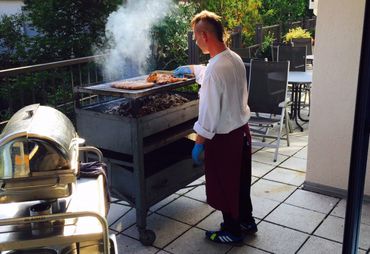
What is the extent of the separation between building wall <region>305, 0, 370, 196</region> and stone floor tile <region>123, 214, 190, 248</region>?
5.13 feet

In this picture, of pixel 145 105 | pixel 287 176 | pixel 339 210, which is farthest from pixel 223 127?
pixel 287 176

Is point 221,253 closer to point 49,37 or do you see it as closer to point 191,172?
point 191,172

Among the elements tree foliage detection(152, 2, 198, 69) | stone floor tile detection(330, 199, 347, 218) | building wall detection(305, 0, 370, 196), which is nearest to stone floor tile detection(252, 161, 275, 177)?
building wall detection(305, 0, 370, 196)

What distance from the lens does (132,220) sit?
12.4 ft

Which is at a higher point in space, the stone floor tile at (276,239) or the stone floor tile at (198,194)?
the stone floor tile at (198,194)

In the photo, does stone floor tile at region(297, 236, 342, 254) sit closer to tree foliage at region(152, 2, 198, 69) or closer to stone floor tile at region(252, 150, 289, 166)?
stone floor tile at region(252, 150, 289, 166)

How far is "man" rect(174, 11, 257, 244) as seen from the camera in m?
2.97

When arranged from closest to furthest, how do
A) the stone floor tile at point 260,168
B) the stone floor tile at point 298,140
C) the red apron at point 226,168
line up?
the red apron at point 226,168 → the stone floor tile at point 260,168 → the stone floor tile at point 298,140

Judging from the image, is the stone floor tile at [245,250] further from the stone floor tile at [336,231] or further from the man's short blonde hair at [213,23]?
the man's short blonde hair at [213,23]

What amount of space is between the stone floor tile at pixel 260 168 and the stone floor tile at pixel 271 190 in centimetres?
20

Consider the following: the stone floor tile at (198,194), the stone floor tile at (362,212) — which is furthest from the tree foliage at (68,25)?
the stone floor tile at (362,212)

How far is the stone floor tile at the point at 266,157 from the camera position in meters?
5.14

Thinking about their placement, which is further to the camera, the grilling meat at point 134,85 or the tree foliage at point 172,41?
the tree foliage at point 172,41

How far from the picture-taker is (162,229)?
143 inches
